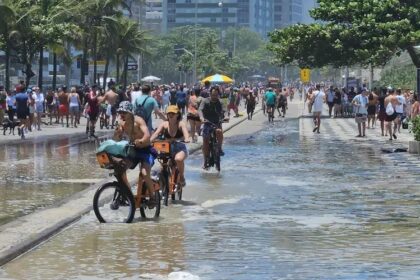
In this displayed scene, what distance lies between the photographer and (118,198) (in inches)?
512

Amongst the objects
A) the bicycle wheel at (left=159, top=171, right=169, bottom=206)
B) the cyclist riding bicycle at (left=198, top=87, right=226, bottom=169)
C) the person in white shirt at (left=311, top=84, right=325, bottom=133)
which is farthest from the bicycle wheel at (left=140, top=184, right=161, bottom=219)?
the person in white shirt at (left=311, top=84, right=325, bottom=133)

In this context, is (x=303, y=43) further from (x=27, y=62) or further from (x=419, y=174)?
(x=419, y=174)

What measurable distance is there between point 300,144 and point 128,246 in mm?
20152

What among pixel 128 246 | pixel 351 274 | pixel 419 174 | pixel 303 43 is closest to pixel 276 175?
pixel 419 174

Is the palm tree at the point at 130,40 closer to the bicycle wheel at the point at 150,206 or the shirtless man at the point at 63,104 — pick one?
the shirtless man at the point at 63,104

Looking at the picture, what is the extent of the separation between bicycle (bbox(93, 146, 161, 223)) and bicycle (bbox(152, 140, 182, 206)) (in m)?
1.10

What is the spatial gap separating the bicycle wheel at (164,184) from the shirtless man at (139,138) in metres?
1.23

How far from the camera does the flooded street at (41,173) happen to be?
49.6 feet

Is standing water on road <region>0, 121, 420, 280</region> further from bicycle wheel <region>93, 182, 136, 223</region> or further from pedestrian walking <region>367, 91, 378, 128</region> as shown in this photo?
pedestrian walking <region>367, 91, 378, 128</region>

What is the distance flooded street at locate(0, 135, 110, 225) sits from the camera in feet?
49.6

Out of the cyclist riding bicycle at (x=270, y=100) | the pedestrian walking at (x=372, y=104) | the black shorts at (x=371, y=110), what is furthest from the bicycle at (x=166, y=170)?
the cyclist riding bicycle at (x=270, y=100)

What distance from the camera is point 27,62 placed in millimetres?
50719

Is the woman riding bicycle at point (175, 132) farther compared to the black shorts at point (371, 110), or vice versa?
the black shorts at point (371, 110)

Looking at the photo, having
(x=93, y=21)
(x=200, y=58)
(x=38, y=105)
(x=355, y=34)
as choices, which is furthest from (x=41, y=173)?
(x=200, y=58)
